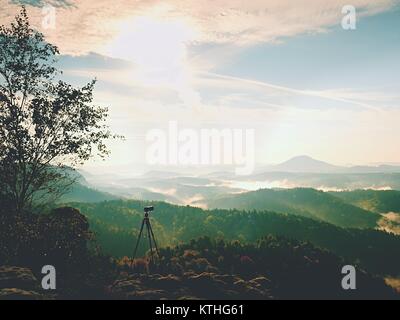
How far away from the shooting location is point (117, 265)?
39.9m

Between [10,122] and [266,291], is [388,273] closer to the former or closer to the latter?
[266,291]

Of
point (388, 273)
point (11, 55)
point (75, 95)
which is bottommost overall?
point (388, 273)

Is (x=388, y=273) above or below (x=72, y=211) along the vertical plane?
below

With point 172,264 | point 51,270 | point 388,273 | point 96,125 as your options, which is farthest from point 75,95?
point 388,273

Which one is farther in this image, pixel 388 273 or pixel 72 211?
pixel 388 273

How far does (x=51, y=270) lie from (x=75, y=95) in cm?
1663

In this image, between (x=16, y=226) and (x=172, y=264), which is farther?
(x=172, y=264)

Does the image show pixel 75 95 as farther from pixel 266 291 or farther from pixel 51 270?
pixel 266 291
